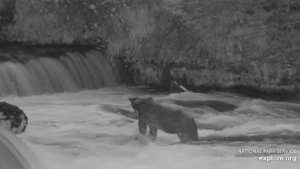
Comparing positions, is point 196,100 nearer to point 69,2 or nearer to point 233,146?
point 233,146

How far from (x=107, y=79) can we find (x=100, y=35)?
110 centimetres

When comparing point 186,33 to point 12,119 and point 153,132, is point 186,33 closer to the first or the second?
point 153,132

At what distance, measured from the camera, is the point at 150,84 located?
9.05 m

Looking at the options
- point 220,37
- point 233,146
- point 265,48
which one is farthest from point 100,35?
point 233,146

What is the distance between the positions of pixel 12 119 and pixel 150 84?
4800 mm

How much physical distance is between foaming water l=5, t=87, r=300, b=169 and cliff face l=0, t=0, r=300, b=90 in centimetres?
93

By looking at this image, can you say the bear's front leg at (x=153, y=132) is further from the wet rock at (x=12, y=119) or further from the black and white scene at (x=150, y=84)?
the wet rock at (x=12, y=119)

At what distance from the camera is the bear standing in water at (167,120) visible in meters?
3.96

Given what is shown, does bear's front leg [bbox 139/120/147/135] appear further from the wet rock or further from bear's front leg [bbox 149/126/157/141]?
the wet rock

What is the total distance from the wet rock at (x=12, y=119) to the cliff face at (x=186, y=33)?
4070 millimetres

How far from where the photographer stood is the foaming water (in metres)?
3.58

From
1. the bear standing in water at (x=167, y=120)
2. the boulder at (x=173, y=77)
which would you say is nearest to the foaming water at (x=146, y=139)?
the bear standing in water at (x=167, y=120)

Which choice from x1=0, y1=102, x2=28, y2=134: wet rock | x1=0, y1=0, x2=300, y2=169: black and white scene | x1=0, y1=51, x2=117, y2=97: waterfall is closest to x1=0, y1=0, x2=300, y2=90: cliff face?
x1=0, y1=0, x2=300, y2=169: black and white scene

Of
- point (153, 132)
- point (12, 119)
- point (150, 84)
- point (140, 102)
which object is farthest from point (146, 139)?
point (150, 84)
